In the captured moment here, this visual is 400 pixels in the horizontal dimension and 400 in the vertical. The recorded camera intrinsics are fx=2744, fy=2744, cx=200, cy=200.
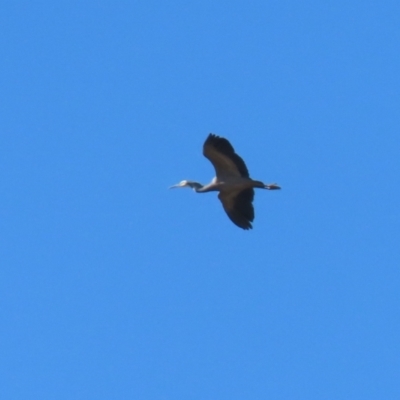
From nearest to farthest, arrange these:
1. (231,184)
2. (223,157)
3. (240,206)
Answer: (223,157) < (231,184) < (240,206)

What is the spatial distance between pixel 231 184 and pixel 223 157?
0.95 m

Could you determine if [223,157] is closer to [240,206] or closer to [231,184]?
[231,184]

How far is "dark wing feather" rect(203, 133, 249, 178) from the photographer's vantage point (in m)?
68.9

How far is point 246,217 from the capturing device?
231ft

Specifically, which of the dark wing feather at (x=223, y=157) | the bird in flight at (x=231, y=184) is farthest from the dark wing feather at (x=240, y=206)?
the dark wing feather at (x=223, y=157)

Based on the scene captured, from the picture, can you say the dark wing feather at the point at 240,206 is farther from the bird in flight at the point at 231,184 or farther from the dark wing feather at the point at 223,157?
the dark wing feather at the point at 223,157

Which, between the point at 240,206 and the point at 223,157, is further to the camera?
the point at 240,206

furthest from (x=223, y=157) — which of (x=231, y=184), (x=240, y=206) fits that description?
(x=240, y=206)

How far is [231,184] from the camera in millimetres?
69875

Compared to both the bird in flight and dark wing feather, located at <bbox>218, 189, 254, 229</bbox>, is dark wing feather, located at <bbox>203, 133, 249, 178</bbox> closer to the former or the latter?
the bird in flight

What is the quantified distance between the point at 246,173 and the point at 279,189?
1.01 m

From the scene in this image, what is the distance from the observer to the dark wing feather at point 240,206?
70188mm

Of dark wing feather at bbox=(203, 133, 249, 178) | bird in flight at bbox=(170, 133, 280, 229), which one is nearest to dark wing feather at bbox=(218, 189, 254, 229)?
bird in flight at bbox=(170, 133, 280, 229)

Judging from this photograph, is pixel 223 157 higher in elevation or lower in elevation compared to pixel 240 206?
higher
